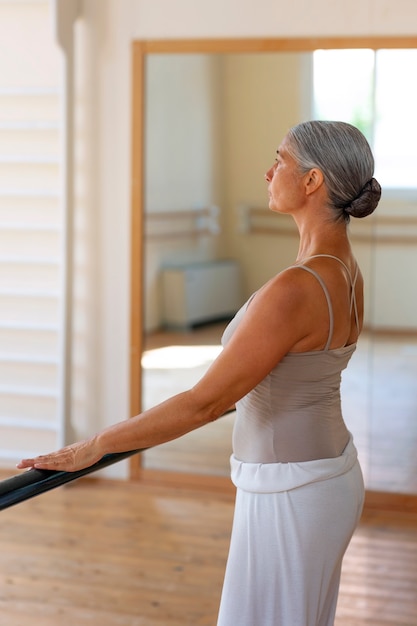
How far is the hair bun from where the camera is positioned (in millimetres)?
1564

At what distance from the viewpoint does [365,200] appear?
61.6 inches

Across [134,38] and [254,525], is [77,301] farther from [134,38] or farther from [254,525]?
[254,525]

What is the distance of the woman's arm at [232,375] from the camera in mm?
1453

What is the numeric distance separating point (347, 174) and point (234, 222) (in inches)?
106

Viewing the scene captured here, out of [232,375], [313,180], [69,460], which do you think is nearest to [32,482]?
[69,460]

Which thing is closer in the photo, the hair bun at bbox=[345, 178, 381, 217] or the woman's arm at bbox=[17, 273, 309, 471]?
the woman's arm at bbox=[17, 273, 309, 471]

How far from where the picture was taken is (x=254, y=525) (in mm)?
1566

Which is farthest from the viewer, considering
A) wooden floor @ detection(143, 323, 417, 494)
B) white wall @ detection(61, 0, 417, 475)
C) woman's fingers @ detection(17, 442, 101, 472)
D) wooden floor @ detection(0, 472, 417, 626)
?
wooden floor @ detection(143, 323, 417, 494)

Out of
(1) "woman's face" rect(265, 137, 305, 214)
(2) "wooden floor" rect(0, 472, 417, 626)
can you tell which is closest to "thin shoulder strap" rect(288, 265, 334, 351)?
(1) "woman's face" rect(265, 137, 305, 214)

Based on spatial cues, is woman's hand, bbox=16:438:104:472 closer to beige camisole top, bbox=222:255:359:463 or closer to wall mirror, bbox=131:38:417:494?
beige camisole top, bbox=222:255:359:463

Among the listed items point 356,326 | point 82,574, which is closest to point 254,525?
point 356,326

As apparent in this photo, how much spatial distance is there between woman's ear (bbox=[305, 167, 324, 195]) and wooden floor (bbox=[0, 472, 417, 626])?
1.77 m

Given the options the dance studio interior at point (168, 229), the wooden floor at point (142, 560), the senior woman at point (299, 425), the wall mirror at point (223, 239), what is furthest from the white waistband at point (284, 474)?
the wall mirror at point (223, 239)

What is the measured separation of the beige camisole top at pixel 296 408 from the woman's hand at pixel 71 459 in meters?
0.25
